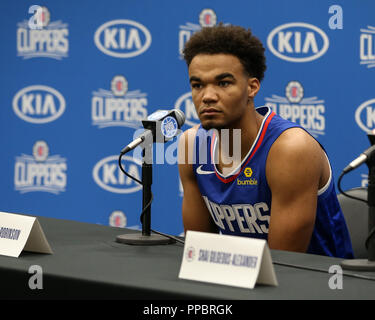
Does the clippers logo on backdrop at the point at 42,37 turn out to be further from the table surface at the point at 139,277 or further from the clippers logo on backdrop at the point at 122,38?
the table surface at the point at 139,277

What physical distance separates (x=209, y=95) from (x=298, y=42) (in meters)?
1.17

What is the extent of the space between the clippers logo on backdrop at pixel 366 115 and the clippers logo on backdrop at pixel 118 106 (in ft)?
3.04

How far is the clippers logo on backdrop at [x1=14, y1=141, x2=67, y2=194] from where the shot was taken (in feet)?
9.79

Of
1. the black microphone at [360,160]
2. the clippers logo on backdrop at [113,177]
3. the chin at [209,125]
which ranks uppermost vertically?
the chin at [209,125]

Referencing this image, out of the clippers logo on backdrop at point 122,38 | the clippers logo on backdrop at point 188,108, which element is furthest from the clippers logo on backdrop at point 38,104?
the clippers logo on backdrop at point 188,108

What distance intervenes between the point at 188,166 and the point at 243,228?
26 cm

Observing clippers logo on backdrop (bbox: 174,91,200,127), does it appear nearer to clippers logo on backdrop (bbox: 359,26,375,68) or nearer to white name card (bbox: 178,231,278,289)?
clippers logo on backdrop (bbox: 359,26,375,68)

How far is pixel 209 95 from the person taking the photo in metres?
1.55

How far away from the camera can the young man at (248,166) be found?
61.3 inches

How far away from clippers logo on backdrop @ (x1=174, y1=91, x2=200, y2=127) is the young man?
0.95m

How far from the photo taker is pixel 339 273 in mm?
1037

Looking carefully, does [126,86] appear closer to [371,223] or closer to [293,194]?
[293,194]
